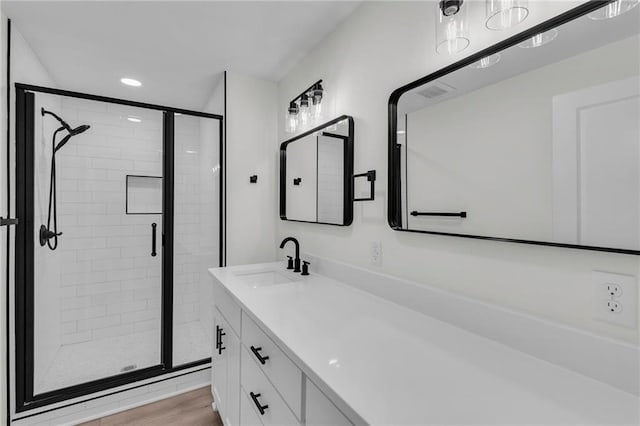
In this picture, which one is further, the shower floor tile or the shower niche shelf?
the shower niche shelf

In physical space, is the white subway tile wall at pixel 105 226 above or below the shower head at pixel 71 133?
below

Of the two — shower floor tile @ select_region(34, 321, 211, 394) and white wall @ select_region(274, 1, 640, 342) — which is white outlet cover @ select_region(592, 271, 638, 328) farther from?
shower floor tile @ select_region(34, 321, 211, 394)

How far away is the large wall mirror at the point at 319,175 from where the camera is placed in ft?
5.52

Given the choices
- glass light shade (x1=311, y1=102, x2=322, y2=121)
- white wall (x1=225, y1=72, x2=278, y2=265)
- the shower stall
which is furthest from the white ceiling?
glass light shade (x1=311, y1=102, x2=322, y2=121)

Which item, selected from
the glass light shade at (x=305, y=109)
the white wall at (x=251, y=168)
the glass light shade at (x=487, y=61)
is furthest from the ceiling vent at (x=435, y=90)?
the white wall at (x=251, y=168)

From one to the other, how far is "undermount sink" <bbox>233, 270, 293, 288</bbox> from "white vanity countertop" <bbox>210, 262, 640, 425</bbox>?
0.74 meters

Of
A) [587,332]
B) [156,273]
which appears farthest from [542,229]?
[156,273]

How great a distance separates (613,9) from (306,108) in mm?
1525

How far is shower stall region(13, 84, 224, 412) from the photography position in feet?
7.11

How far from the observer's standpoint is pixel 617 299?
0.72 m

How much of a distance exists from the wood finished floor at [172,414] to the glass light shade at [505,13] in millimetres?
2396

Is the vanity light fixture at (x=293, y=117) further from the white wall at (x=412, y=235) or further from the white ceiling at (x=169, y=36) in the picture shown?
the white ceiling at (x=169, y=36)

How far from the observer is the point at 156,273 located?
247 cm

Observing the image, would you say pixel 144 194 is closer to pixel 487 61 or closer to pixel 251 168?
pixel 251 168
